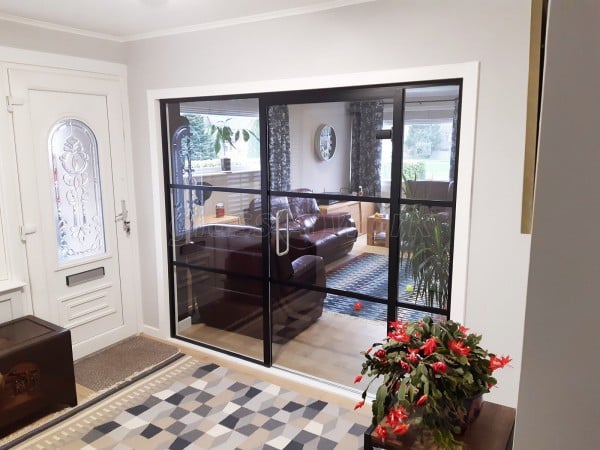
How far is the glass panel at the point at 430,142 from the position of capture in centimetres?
244

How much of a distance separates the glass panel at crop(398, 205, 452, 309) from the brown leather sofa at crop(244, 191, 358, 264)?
363mm

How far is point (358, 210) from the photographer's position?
283 centimetres

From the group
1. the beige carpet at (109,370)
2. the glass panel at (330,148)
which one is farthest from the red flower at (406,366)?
the beige carpet at (109,370)

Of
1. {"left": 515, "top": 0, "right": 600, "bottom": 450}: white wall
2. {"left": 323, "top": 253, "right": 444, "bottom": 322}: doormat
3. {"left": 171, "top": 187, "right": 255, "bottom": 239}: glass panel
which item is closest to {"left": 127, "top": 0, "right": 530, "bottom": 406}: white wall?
{"left": 323, "top": 253, "right": 444, "bottom": 322}: doormat

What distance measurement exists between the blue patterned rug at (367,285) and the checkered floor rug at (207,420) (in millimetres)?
613

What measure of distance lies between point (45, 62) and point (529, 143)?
3.14 m

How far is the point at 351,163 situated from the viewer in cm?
278

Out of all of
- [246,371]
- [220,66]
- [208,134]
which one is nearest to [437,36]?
[220,66]

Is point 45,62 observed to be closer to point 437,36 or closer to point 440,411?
point 437,36

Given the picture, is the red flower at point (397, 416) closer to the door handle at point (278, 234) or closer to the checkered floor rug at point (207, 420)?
the checkered floor rug at point (207, 420)

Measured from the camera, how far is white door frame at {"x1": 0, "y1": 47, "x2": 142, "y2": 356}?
9.62ft

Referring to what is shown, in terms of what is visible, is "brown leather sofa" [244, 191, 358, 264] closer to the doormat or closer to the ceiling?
the doormat

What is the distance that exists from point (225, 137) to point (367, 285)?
143 centimetres

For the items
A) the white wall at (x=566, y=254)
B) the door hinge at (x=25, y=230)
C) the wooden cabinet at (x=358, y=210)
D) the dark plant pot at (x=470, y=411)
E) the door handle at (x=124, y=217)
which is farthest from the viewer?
the door handle at (x=124, y=217)
